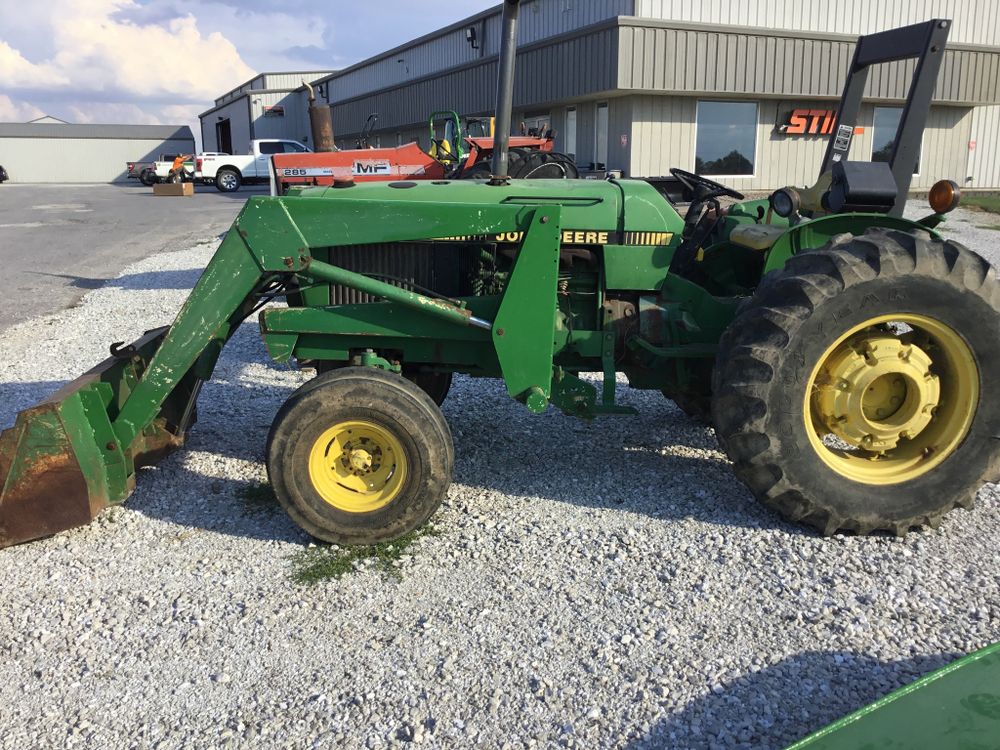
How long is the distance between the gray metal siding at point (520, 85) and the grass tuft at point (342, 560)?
50.7 feet

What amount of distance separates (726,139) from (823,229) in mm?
16110

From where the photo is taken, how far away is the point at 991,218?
16.7 meters

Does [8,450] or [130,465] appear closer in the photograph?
[8,450]

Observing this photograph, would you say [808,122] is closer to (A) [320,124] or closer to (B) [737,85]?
(B) [737,85]

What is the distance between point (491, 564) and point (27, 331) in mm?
6458

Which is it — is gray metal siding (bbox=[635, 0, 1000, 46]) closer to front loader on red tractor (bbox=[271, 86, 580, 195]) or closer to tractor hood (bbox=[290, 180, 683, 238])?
front loader on red tractor (bbox=[271, 86, 580, 195])

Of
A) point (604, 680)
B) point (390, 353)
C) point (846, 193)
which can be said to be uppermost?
point (846, 193)

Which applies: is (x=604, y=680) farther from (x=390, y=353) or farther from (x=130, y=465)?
(x=130, y=465)

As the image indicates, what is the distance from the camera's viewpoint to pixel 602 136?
19.3 metres

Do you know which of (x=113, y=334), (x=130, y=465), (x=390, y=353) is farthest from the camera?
(x=113, y=334)

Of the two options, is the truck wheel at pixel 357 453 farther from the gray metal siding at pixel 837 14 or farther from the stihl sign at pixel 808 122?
→ the stihl sign at pixel 808 122

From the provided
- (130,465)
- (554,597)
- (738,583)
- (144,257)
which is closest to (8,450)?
(130,465)

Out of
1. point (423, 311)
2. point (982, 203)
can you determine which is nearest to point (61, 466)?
point (423, 311)

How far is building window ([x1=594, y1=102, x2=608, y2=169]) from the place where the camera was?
753 inches
